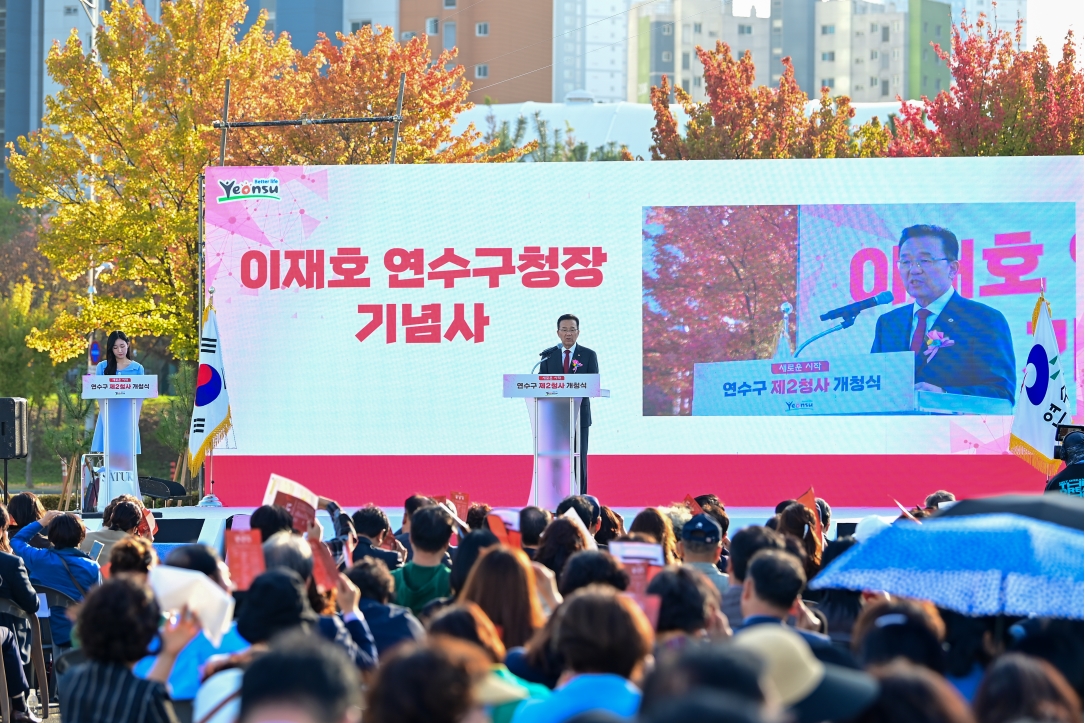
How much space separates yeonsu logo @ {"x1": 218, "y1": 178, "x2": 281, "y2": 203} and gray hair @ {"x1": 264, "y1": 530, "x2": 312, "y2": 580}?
10354mm

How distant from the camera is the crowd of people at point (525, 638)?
255 cm

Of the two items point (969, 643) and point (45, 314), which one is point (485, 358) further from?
point (45, 314)

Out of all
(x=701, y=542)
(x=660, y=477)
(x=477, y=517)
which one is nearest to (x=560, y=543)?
(x=701, y=542)

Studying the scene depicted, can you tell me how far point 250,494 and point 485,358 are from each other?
278 centimetres

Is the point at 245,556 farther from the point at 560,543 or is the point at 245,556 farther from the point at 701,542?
the point at 701,542

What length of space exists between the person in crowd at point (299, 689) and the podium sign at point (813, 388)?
12143 millimetres

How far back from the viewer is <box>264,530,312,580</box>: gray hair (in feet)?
15.1

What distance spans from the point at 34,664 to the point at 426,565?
2824 mm

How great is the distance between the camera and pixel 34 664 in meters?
7.16

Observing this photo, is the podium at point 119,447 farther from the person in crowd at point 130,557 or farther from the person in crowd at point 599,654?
the person in crowd at point 599,654

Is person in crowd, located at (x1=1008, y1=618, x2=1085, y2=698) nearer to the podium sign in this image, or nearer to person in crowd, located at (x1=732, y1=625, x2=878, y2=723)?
person in crowd, located at (x1=732, y1=625, x2=878, y2=723)

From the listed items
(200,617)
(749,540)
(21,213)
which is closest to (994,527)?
(749,540)

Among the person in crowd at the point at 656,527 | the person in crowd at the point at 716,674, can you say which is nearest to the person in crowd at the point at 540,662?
the person in crowd at the point at 716,674

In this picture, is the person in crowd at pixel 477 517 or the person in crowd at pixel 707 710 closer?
the person in crowd at pixel 707 710
